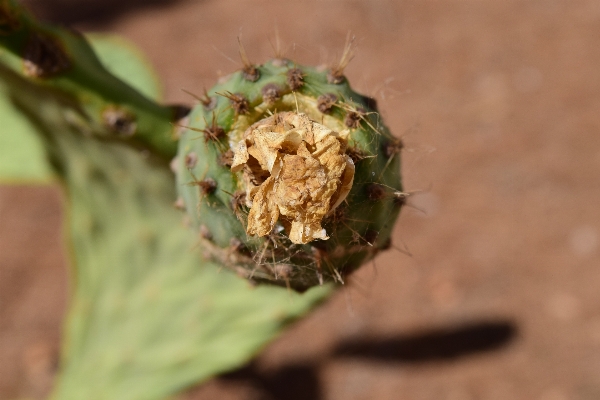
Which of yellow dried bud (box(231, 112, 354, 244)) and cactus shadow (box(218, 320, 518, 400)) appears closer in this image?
yellow dried bud (box(231, 112, 354, 244))

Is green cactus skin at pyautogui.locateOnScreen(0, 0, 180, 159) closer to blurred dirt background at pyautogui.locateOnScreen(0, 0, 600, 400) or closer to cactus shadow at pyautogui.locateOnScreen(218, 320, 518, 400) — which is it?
blurred dirt background at pyautogui.locateOnScreen(0, 0, 600, 400)

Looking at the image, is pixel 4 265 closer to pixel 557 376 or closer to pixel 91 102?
pixel 91 102

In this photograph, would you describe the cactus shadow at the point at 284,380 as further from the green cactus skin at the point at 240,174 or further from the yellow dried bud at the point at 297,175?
the yellow dried bud at the point at 297,175

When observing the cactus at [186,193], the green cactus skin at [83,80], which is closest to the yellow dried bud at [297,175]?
the cactus at [186,193]

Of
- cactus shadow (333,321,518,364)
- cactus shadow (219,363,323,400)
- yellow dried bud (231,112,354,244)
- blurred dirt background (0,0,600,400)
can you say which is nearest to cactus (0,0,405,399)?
yellow dried bud (231,112,354,244)

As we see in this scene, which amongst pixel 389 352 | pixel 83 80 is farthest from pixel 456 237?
pixel 83 80

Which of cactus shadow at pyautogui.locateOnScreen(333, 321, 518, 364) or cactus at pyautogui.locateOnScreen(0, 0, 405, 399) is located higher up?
cactus shadow at pyautogui.locateOnScreen(333, 321, 518, 364)
